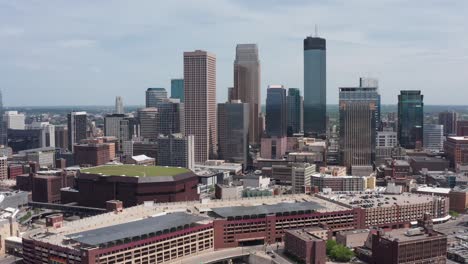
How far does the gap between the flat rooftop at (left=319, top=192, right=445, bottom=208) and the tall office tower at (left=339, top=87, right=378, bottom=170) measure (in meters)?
65.3

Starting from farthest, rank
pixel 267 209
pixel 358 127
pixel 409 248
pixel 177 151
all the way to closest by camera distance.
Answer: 1. pixel 358 127
2. pixel 177 151
3. pixel 267 209
4. pixel 409 248

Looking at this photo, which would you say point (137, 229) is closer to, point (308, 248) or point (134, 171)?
point (308, 248)

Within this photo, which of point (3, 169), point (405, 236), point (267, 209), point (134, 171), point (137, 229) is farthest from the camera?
point (3, 169)

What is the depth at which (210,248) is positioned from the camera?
9806 centimetres

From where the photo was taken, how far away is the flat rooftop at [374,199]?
116 m

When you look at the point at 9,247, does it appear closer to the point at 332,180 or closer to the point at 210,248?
the point at 210,248

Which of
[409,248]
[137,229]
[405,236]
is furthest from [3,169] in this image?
[409,248]

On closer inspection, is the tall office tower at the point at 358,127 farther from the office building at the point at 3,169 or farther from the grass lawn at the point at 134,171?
the office building at the point at 3,169

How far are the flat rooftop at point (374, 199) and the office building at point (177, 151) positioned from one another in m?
74.6

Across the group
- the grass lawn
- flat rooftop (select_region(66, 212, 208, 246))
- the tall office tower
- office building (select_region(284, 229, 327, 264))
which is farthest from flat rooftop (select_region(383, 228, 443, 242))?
the tall office tower

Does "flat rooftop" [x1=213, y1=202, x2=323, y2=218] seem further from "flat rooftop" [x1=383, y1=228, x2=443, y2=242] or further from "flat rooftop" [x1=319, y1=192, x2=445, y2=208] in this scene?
"flat rooftop" [x1=383, y1=228, x2=443, y2=242]

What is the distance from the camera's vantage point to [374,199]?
121m

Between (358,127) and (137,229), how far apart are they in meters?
123

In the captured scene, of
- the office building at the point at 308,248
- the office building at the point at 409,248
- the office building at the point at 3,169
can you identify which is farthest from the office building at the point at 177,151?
the office building at the point at 409,248
